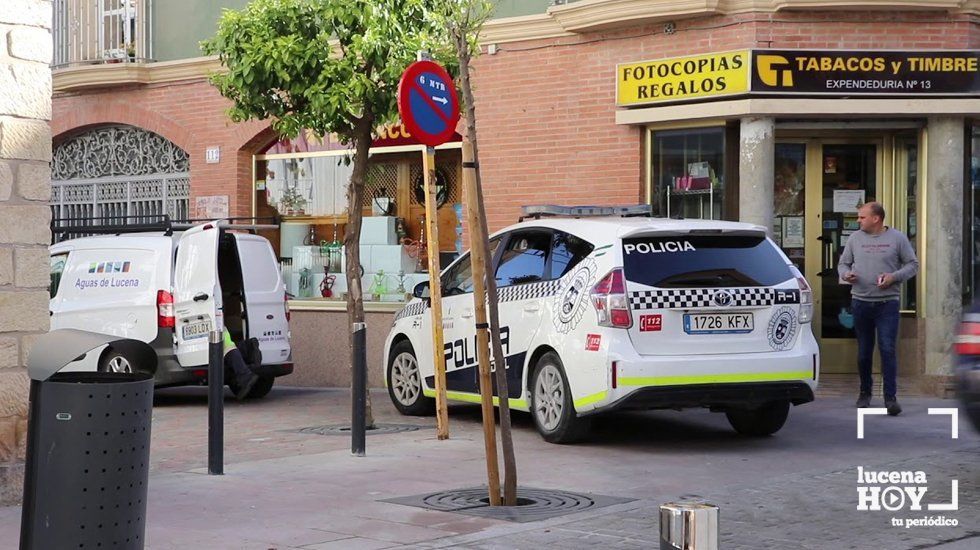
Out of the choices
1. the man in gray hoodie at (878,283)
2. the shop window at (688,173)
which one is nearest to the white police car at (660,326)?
the man in gray hoodie at (878,283)

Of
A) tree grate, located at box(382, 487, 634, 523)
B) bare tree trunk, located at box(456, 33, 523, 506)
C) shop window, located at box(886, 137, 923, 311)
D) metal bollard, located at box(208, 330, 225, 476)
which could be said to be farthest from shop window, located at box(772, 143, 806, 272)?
bare tree trunk, located at box(456, 33, 523, 506)

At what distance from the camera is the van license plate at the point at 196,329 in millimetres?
13891

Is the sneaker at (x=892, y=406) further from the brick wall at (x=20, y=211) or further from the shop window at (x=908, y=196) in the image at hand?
the brick wall at (x=20, y=211)

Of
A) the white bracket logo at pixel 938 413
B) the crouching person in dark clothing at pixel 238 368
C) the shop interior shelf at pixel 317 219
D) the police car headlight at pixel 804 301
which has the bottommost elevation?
the white bracket logo at pixel 938 413

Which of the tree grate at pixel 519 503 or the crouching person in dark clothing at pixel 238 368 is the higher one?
the crouching person in dark clothing at pixel 238 368

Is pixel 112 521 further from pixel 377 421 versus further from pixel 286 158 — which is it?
pixel 286 158

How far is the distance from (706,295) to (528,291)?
1.62 m

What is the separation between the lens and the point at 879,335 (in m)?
12.2

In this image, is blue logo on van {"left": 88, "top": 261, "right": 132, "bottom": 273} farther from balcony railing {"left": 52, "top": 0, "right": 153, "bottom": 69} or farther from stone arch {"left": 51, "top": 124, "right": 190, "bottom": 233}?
balcony railing {"left": 52, "top": 0, "right": 153, "bottom": 69}

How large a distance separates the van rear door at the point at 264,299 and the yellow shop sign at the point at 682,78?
409cm

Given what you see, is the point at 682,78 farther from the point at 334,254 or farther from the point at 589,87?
the point at 334,254

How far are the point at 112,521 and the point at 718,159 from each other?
1059cm

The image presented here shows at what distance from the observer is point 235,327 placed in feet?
49.5

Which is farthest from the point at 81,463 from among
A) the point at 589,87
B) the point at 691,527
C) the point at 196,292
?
the point at 589,87
